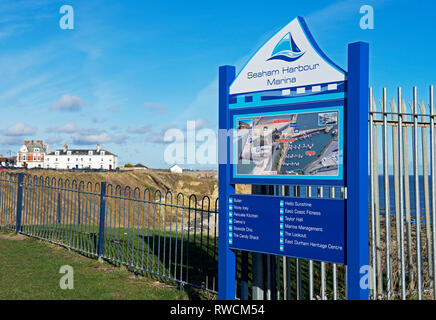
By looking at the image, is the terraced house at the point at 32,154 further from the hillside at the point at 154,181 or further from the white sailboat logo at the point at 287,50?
the white sailboat logo at the point at 287,50

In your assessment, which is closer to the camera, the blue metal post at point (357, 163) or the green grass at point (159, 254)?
the blue metal post at point (357, 163)

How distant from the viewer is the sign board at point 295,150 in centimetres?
463

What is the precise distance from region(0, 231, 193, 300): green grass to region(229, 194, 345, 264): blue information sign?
7.24 feet

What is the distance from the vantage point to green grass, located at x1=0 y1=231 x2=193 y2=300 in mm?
7348

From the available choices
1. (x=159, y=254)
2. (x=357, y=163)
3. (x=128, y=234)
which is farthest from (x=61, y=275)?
(x=357, y=163)

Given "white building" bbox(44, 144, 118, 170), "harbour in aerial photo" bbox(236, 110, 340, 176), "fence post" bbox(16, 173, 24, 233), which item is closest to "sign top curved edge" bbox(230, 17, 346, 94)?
"harbour in aerial photo" bbox(236, 110, 340, 176)

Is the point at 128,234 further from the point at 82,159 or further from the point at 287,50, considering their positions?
the point at 82,159

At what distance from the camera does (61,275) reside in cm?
862

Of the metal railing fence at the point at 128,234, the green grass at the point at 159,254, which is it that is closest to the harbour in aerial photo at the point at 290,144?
the metal railing fence at the point at 128,234

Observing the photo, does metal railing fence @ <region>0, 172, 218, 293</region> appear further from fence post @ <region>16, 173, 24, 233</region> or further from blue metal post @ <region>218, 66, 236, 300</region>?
blue metal post @ <region>218, 66, 236, 300</region>

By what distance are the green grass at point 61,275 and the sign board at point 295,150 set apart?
2147 mm

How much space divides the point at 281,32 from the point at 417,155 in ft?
7.65

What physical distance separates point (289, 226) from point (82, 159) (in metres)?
120
